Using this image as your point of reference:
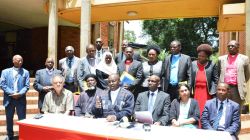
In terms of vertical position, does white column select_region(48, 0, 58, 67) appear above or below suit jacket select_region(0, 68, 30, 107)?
above

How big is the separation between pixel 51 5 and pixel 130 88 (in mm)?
4619

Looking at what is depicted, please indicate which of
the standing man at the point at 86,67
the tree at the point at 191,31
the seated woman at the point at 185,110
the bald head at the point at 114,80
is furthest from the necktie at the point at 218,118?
the tree at the point at 191,31

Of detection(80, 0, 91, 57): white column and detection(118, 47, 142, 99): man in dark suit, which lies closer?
detection(118, 47, 142, 99): man in dark suit

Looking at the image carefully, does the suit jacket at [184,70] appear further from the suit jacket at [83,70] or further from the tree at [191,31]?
the tree at [191,31]

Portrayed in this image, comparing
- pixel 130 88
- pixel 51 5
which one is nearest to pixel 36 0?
pixel 51 5

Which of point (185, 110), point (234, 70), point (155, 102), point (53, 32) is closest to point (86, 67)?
point (155, 102)

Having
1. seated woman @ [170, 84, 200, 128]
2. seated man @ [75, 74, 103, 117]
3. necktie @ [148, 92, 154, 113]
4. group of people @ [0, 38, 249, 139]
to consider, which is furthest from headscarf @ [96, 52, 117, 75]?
seated woman @ [170, 84, 200, 128]

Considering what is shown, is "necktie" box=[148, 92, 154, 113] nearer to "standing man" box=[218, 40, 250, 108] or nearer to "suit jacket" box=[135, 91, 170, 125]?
"suit jacket" box=[135, 91, 170, 125]

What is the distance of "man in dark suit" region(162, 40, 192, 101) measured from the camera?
232 inches

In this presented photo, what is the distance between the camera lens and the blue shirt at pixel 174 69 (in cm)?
594

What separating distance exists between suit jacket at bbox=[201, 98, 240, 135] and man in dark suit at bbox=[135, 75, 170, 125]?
1.94 ft

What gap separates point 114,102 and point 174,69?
51.3 inches

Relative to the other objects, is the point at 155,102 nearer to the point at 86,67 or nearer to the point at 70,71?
the point at 86,67

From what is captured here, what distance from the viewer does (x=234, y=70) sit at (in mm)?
6000
